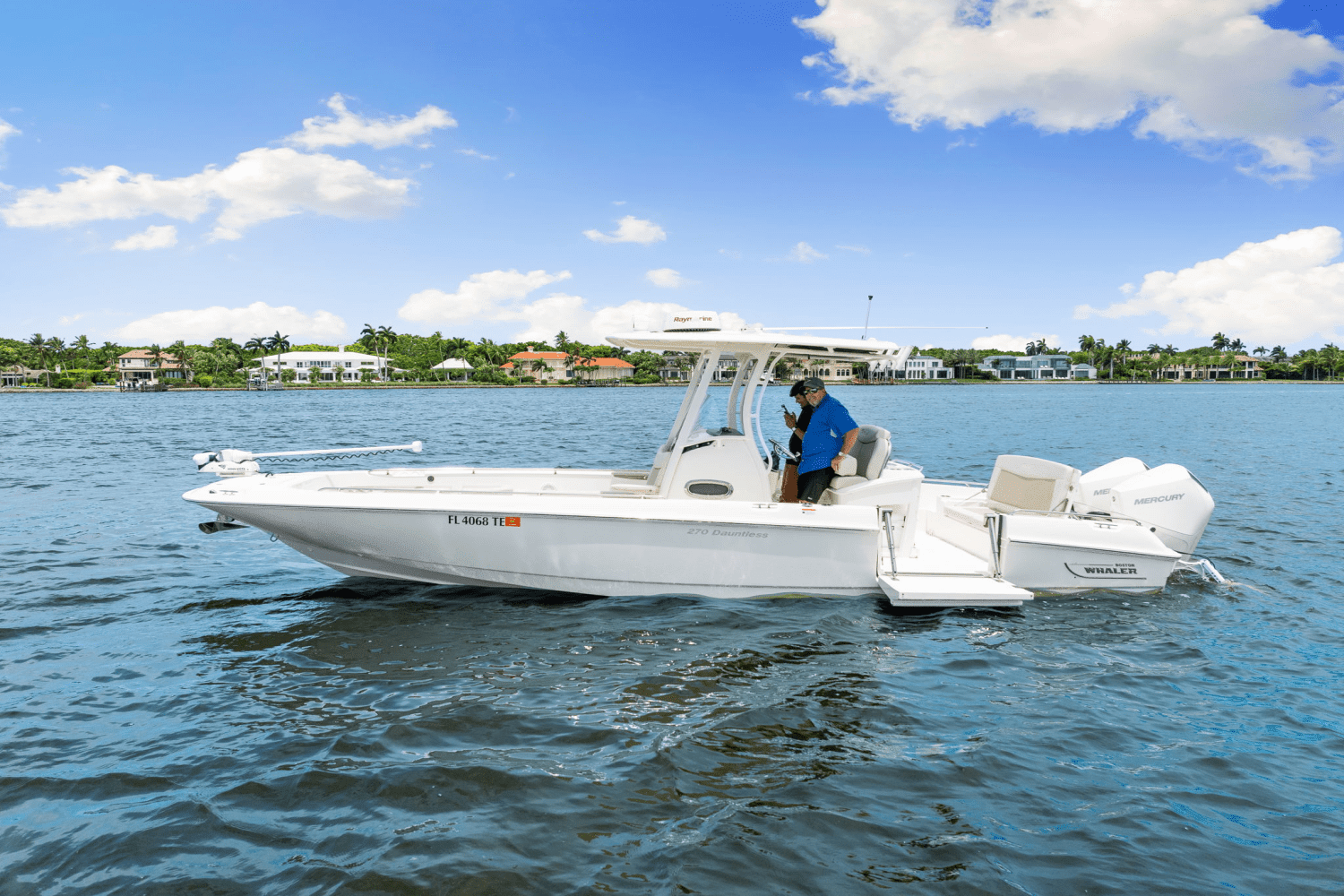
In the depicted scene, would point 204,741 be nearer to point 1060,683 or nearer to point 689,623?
point 689,623

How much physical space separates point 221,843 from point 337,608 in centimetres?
383

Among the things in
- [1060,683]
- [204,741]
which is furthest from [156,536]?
[1060,683]

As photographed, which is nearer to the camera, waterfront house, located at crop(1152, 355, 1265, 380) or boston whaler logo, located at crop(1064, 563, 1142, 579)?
boston whaler logo, located at crop(1064, 563, 1142, 579)

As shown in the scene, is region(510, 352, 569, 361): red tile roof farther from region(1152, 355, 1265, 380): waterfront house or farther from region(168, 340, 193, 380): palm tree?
region(1152, 355, 1265, 380): waterfront house

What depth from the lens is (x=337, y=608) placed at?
772 cm

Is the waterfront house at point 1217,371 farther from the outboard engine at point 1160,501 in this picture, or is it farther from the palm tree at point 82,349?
the palm tree at point 82,349

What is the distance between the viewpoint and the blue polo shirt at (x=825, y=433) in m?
7.88

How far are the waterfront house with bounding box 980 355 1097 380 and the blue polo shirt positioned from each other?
165863 mm

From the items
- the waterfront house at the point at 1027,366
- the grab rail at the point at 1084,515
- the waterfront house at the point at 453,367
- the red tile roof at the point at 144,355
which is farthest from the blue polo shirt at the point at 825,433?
the waterfront house at the point at 1027,366

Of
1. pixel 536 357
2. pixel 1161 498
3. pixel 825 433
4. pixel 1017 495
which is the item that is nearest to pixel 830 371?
pixel 825 433

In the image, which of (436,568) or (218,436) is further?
(218,436)

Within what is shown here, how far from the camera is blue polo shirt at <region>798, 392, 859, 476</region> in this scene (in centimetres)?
788

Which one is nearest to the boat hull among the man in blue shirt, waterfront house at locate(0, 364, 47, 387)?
the man in blue shirt

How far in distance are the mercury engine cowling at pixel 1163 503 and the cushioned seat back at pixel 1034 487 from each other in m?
0.30
